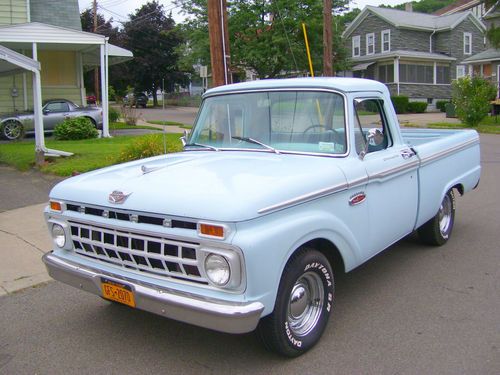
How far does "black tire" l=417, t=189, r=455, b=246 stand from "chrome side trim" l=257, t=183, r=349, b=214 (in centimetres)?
246

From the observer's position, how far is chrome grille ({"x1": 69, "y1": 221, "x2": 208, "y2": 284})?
319cm

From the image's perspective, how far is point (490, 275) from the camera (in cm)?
512

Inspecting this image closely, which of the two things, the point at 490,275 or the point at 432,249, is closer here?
the point at 490,275

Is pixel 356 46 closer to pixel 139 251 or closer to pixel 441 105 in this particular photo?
pixel 441 105

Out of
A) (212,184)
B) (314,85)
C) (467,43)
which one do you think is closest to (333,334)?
(212,184)

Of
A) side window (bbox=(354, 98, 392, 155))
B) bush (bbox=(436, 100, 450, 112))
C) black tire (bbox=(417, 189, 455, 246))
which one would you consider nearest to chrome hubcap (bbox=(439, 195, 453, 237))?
black tire (bbox=(417, 189, 455, 246))

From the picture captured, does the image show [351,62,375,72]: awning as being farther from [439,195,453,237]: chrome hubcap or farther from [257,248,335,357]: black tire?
[257,248,335,357]: black tire

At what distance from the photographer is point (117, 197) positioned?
346 cm

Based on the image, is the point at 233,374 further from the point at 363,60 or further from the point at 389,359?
the point at 363,60

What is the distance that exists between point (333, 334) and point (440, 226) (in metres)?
2.74

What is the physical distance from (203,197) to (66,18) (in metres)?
20.3

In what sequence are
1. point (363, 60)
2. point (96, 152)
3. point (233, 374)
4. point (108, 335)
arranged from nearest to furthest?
1. point (233, 374)
2. point (108, 335)
3. point (96, 152)
4. point (363, 60)

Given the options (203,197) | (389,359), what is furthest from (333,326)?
(203,197)

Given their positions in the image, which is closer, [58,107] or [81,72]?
[58,107]
